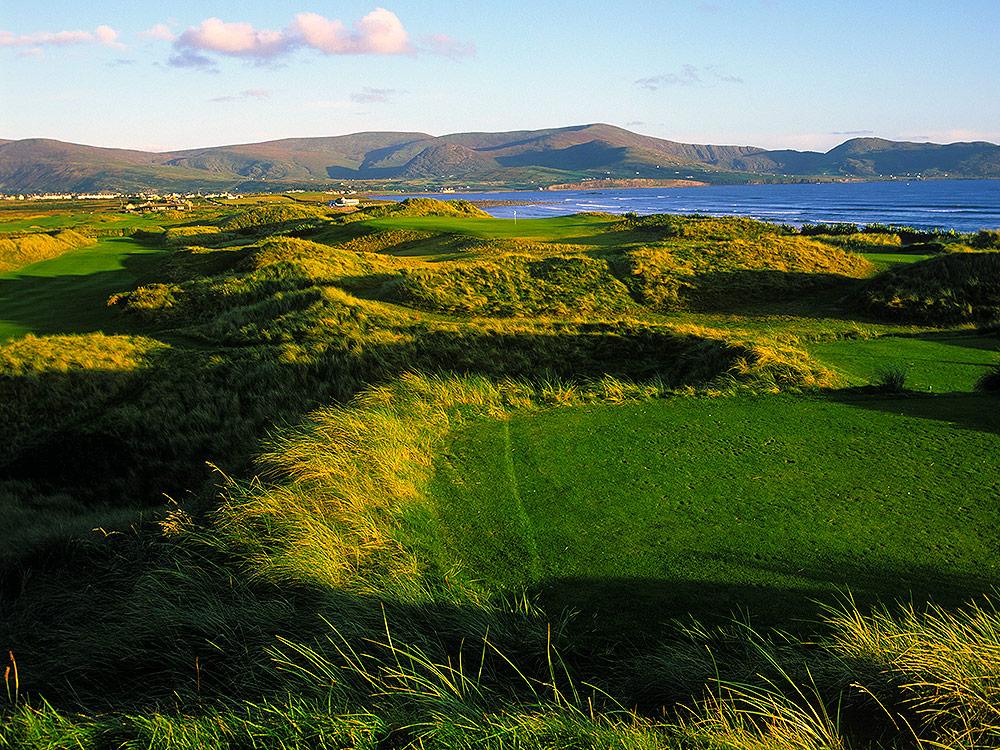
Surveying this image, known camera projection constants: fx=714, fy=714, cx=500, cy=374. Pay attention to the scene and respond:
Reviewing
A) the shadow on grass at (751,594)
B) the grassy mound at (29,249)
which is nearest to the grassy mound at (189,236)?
the grassy mound at (29,249)

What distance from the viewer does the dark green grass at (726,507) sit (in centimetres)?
504

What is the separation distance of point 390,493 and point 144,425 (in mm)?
9199

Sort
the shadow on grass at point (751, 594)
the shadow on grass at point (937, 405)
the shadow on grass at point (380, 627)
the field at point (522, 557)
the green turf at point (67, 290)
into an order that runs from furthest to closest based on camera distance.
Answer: the green turf at point (67, 290)
the shadow on grass at point (937, 405)
the shadow on grass at point (751, 594)
the shadow on grass at point (380, 627)
the field at point (522, 557)

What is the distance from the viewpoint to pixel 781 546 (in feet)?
18.3

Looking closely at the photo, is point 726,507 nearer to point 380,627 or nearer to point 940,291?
point 380,627

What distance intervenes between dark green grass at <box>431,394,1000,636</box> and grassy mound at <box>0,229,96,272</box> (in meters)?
44.6

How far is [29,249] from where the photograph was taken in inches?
1813

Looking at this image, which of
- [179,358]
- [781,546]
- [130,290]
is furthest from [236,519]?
[130,290]

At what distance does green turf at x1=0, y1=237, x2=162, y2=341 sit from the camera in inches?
1036

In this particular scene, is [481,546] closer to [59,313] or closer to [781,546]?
[781,546]

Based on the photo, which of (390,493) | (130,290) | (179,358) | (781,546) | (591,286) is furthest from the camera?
(130,290)

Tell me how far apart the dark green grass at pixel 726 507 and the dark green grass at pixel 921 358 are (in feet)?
8.96

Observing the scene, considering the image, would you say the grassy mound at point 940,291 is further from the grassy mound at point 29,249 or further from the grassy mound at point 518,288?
the grassy mound at point 29,249

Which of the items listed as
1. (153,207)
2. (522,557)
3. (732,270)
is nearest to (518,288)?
(732,270)
